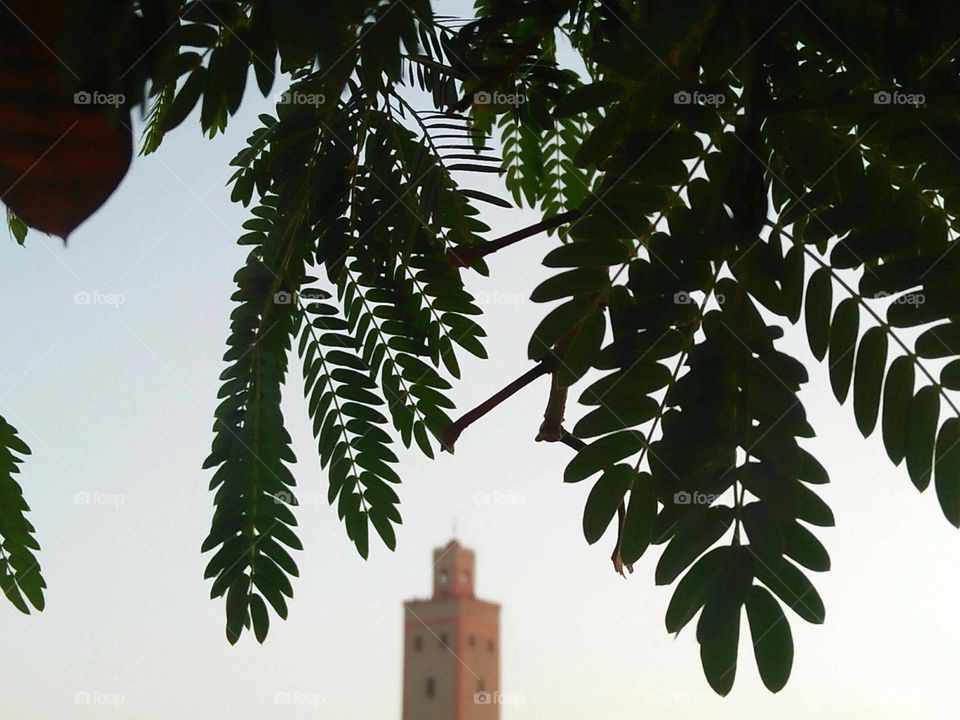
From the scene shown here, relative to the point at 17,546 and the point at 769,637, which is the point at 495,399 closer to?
the point at 769,637

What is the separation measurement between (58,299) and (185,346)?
119 mm

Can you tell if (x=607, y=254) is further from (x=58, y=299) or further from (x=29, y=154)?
(x=58, y=299)

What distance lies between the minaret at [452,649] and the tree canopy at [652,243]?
13.2ft

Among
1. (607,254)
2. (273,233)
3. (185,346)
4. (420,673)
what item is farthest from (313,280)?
(420,673)

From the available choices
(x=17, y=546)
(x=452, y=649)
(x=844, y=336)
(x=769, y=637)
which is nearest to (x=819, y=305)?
(x=844, y=336)

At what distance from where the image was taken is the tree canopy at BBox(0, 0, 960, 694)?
0.20 meters

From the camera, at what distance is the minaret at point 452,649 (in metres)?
4.91

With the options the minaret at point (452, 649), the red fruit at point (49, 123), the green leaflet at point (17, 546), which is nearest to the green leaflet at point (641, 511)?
the red fruit at point (49, 123)

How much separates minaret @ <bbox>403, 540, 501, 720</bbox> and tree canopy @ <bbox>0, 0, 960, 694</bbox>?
4.03 metres

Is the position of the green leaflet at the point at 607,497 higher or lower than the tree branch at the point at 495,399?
lower

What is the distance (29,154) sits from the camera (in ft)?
0.60

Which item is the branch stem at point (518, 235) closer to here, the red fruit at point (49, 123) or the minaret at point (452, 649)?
the red fruit at point (49, 123)

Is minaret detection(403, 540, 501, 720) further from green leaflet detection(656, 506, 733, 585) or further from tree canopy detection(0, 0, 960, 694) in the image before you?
green leaflet detection(656, 506, 733, 585)

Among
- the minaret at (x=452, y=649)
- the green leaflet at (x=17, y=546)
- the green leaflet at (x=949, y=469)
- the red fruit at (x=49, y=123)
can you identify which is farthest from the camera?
the minaret at (x=452, y=649)
